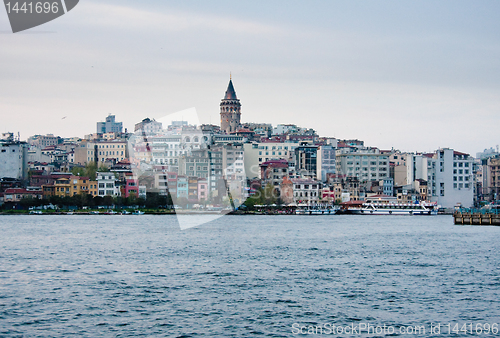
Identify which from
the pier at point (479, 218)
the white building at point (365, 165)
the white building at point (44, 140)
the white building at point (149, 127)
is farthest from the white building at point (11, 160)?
the pier at point (479, 218)

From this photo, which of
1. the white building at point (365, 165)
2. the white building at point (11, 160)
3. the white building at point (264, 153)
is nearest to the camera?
the white building at point (11, 160)

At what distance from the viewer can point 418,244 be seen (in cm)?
2688

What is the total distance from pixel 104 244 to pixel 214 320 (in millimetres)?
14092


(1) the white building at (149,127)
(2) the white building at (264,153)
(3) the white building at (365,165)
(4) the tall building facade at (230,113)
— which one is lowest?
(3) the white building at (365,165)

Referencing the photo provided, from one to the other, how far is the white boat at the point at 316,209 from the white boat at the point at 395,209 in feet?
6.16

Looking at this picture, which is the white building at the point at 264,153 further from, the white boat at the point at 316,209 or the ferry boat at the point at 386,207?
the ferry boat at the point at 386,207

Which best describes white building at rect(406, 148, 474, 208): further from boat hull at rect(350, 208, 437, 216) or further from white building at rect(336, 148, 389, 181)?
boat hull at rect(350, 208, 437, 216)

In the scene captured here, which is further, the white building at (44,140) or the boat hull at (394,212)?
the white building at (44,140)

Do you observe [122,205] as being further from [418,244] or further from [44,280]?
[44,280]

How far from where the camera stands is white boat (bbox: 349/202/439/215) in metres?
63.3

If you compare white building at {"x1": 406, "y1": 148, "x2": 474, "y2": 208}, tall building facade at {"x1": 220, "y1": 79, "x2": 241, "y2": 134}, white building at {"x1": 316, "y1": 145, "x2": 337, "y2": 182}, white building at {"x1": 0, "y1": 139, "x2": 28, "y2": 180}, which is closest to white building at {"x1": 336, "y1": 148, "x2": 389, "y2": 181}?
white building at {"x1": 316, "y1": 145, "x2": 337, "y2": 182}

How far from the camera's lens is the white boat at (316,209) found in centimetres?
6119

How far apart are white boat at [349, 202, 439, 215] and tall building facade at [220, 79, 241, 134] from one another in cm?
3639

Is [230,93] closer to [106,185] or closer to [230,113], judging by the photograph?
[230,113]
